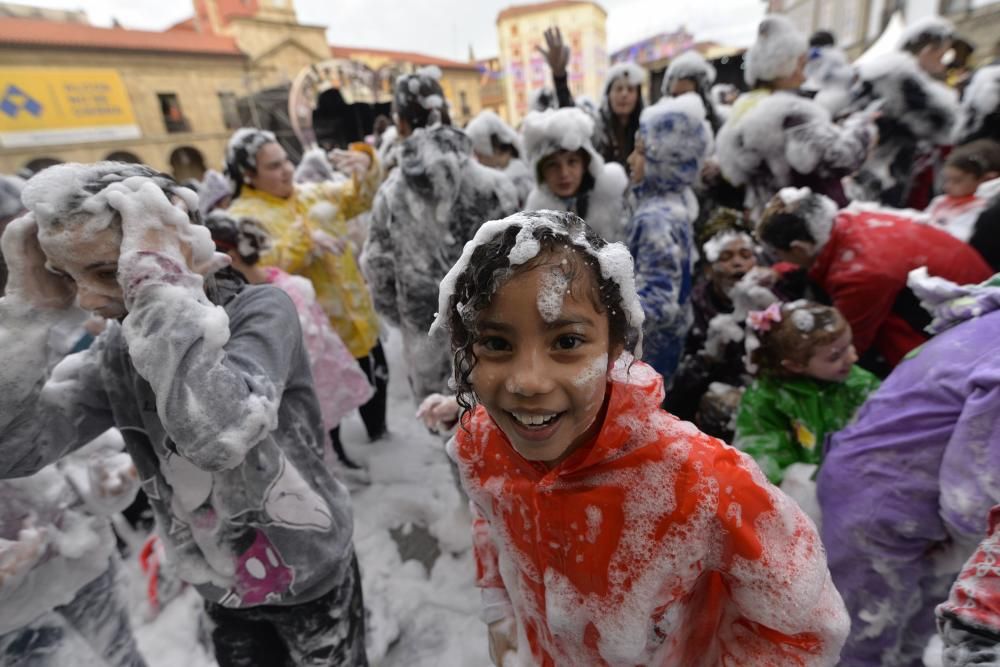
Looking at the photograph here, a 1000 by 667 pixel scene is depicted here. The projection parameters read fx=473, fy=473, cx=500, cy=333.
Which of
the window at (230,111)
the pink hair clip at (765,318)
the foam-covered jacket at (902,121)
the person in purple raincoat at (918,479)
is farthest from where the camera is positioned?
the window at (230,111)

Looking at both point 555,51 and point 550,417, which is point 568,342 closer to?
point 550,417

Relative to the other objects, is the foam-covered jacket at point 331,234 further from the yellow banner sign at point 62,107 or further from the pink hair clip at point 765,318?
the yellow banner sign at point 62,107

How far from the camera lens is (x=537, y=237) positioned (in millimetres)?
819

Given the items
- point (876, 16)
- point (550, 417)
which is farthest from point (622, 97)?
point (876, 16)

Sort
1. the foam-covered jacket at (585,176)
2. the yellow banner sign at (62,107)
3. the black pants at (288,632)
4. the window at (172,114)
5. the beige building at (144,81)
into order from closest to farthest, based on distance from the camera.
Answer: the black pants at (288,632) < the foam-covered jacket at (585,176) < the yellow banner sign at (62,107) < the beige building at (144,81) < the window at (172,114)

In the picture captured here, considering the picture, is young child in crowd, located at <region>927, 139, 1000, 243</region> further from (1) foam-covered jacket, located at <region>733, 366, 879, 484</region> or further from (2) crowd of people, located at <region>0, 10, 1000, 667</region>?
(1) foam-covered jacket, located at <region>733, 366, 879, 484</region>

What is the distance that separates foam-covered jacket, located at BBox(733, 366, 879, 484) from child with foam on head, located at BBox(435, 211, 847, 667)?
3.51 feet

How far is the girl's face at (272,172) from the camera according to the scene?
2949 millimetres

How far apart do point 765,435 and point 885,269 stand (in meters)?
0.84

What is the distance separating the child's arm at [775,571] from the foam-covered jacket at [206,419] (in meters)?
1.04

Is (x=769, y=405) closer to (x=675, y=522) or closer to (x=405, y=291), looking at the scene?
(x=675, y=522)

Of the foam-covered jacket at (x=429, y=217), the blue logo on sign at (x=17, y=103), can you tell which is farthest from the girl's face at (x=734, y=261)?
the blue logo on sign at (x=17, y=103)

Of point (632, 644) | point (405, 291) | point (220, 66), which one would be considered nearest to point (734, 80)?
point (405, 291)

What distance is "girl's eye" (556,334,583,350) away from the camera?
837mm
